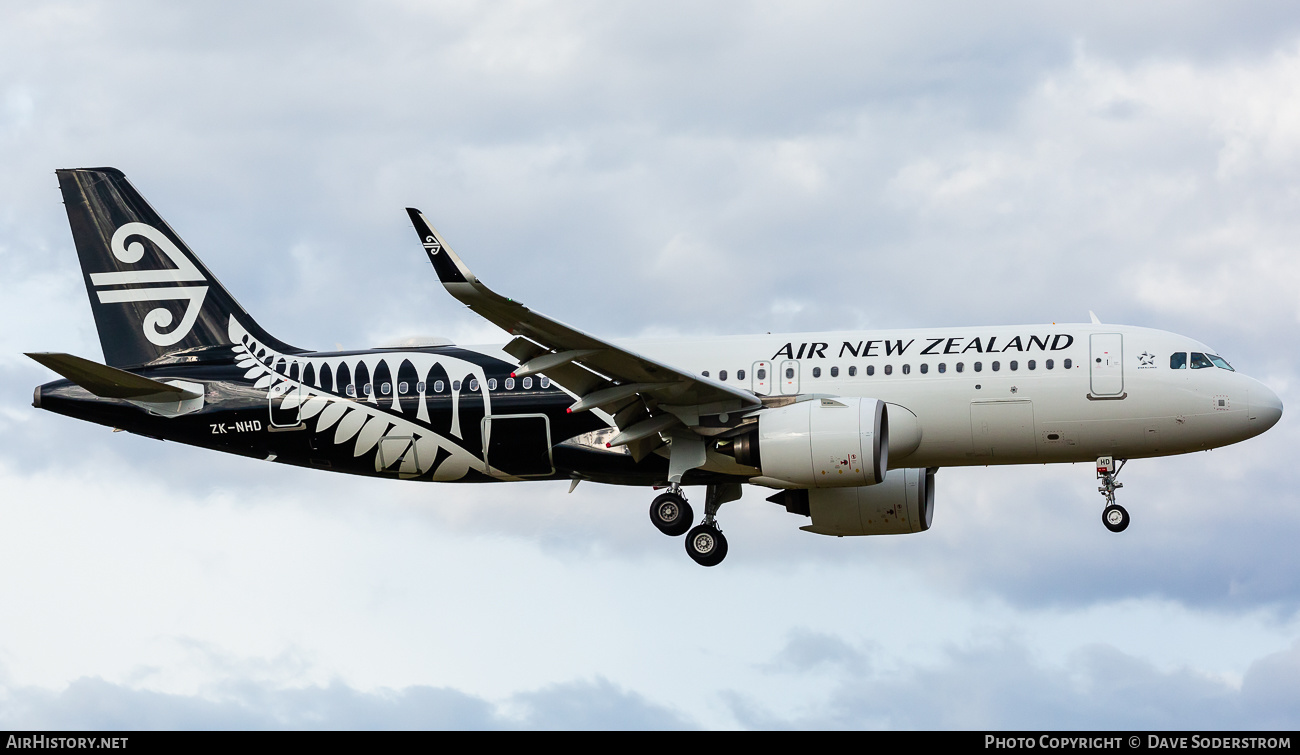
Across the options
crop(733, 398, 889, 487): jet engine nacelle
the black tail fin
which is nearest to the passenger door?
crop(733, 398, 889, 487): jet engine nacelle

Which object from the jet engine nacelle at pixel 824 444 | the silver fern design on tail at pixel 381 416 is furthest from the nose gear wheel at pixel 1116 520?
the silver fern design on tail at pixel 381 416

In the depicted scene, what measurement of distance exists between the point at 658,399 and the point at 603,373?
4.86 ft

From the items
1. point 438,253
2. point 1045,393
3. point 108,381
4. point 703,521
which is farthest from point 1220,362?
point 108,381

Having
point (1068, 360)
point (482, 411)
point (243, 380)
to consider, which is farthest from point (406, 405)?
point (1068, 360)

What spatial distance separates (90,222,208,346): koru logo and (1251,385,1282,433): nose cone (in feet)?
83.0

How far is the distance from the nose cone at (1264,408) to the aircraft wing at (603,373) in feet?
35.2

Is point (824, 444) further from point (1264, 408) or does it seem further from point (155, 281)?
point (155, 281)

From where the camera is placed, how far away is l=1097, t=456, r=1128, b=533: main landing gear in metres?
34.6

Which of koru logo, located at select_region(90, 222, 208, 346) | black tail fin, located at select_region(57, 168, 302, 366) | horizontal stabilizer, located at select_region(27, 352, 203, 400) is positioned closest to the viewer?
horizontal stabilizer, located at select_region(27, 352, 203, 400)

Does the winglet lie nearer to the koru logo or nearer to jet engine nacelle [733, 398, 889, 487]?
jet engine nacelle [733, 398, 889, 487]

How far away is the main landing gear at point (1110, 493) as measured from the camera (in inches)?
1363

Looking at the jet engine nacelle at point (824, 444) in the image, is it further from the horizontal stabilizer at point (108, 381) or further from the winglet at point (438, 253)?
the horizontal stabilizer at point (108, 381)
